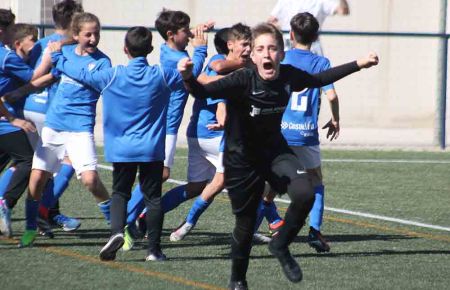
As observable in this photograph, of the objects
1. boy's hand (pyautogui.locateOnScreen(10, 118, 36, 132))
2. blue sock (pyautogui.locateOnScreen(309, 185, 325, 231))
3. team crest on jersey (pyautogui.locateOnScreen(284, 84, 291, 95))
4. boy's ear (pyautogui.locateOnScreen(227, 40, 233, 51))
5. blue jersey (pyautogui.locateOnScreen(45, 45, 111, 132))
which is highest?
boy's ear (pyautogui.locateOnScreen(227, 40, 233, 51))

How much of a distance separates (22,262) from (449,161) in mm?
9683

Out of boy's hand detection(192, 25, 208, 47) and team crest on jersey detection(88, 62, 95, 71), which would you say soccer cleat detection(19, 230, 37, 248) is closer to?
team crest on jersey detection(88, 62, 95, 71)

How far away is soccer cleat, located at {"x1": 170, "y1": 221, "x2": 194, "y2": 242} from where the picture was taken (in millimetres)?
10219

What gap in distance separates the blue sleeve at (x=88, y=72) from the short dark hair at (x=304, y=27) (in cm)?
159

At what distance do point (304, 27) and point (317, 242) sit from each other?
1.71 meters

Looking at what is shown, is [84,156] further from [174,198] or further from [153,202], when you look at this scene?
[174,198]

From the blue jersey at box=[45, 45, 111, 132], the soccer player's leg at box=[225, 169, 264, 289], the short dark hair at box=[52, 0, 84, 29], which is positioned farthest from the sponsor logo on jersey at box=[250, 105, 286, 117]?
the short dark hair at box=[52, 0, 84, 29]

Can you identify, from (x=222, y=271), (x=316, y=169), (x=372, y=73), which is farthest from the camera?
(x=372, y=73)

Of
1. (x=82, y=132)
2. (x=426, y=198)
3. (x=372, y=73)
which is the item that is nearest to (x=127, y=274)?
(x=82, y=132)

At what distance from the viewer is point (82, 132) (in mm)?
9617

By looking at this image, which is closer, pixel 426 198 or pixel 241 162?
pixel 241 162

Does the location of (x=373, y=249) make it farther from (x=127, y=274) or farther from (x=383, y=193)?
(x=383, y=193)

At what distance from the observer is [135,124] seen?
9109 mm

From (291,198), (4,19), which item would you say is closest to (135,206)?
(4,19)
